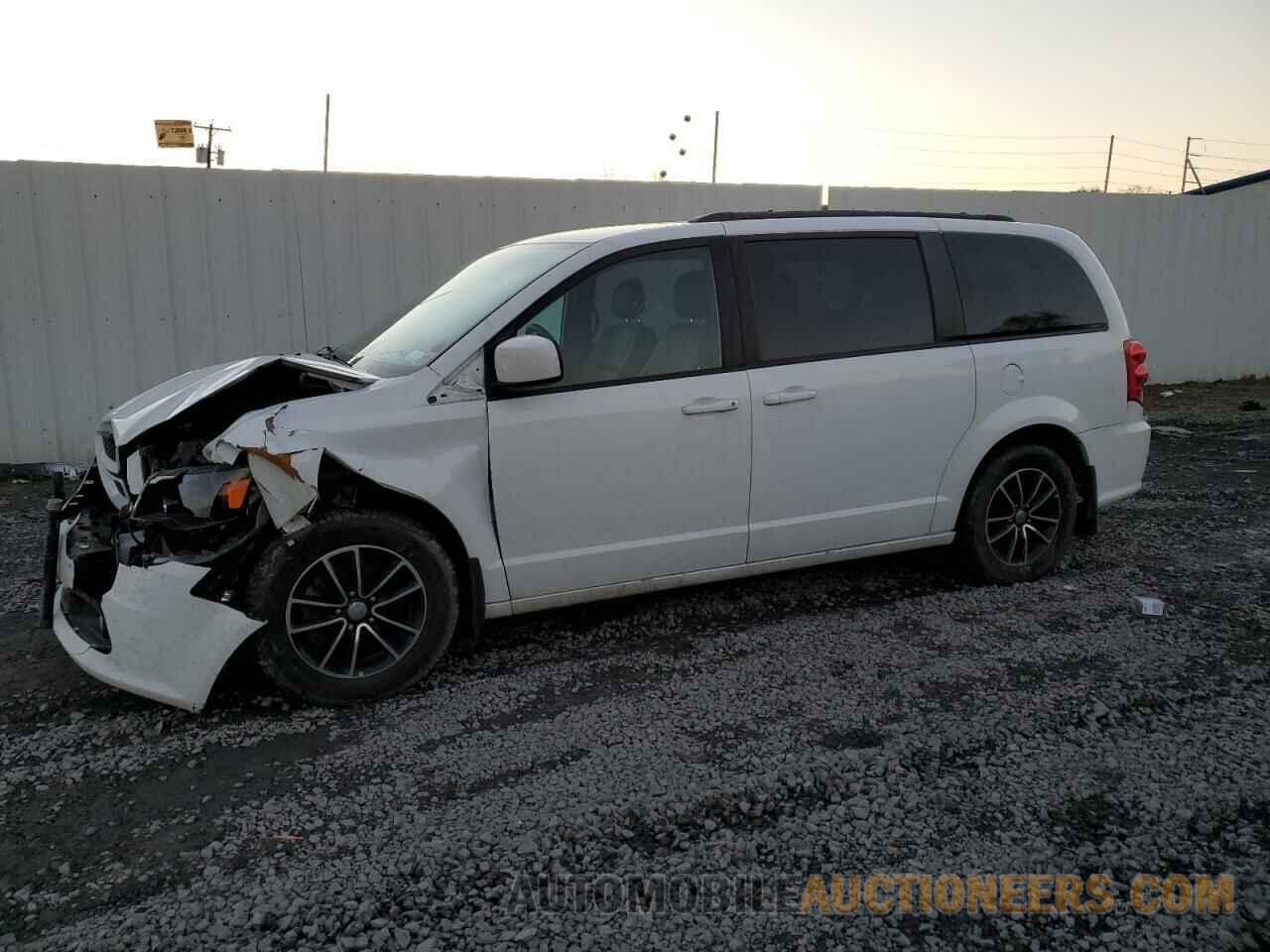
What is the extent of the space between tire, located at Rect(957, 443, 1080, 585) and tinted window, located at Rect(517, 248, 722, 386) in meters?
1.67

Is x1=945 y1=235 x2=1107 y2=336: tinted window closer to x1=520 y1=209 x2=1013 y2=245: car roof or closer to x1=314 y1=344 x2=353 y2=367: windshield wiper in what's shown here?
x1=520 y1=209 x2=1013 y2=245: car roof

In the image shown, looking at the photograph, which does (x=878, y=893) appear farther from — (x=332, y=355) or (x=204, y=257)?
(x=204, y=257)

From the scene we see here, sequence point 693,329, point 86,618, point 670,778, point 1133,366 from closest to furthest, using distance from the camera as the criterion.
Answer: point 670,778 → point 86,618 → point 693,329 → point 1133,366

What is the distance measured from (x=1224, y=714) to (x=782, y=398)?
6.86 ft

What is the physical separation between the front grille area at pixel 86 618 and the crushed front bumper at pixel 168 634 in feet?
0.32

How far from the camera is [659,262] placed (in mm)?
4336

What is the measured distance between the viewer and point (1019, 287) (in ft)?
16.7

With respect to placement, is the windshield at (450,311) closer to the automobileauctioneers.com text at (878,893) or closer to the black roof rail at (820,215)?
the black roof rail at (820,215)

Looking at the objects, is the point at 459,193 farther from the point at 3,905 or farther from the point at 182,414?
the point at 3,905

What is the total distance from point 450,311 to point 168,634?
5.82ft

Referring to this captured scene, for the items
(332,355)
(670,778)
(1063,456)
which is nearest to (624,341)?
(332,355)

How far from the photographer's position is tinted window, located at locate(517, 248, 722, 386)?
4.11m

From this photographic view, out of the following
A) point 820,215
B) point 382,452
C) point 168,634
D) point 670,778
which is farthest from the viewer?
point 820,215

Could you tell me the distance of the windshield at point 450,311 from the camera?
4122 mm
